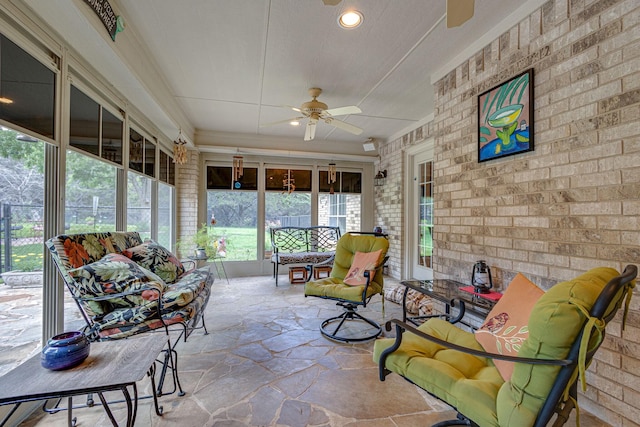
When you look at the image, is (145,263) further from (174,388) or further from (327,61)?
(327,61)

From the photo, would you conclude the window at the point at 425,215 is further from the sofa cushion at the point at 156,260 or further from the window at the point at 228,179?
the sofa cushion at the point at 156,260

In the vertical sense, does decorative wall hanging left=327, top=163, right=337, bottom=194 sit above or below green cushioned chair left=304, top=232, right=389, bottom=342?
above

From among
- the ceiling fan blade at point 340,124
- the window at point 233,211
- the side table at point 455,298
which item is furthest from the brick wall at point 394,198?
the window at point 233,211

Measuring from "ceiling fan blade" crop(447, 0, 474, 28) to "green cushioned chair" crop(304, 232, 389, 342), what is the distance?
2.02m

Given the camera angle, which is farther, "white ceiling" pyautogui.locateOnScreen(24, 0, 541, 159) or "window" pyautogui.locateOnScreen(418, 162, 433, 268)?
"window" pyautogui.locateOnScreen(418, 162, 433, 268)

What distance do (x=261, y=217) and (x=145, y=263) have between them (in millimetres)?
3089

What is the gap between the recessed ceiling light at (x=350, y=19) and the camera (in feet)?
6.87

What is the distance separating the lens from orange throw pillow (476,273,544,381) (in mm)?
1344

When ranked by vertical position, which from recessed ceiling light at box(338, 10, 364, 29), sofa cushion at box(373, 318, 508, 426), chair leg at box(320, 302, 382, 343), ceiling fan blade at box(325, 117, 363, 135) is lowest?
chair leg at box(320, 302, 382, 343)

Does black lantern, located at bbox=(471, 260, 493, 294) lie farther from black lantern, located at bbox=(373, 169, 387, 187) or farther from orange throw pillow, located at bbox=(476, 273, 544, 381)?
black lantern, located at bbox=(373, 169, 387, 187)

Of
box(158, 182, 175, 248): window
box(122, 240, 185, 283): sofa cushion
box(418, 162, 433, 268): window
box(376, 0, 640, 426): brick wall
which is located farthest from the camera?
box(418, 162, 433, 268): window

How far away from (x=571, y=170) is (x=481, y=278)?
95cm

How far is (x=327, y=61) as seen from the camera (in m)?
2.75

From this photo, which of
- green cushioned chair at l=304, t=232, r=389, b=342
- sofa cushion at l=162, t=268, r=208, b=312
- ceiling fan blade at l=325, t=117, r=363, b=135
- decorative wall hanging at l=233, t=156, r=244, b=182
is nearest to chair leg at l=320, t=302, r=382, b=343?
green cushioned chair at l=304, t=232, r=389, b=342
